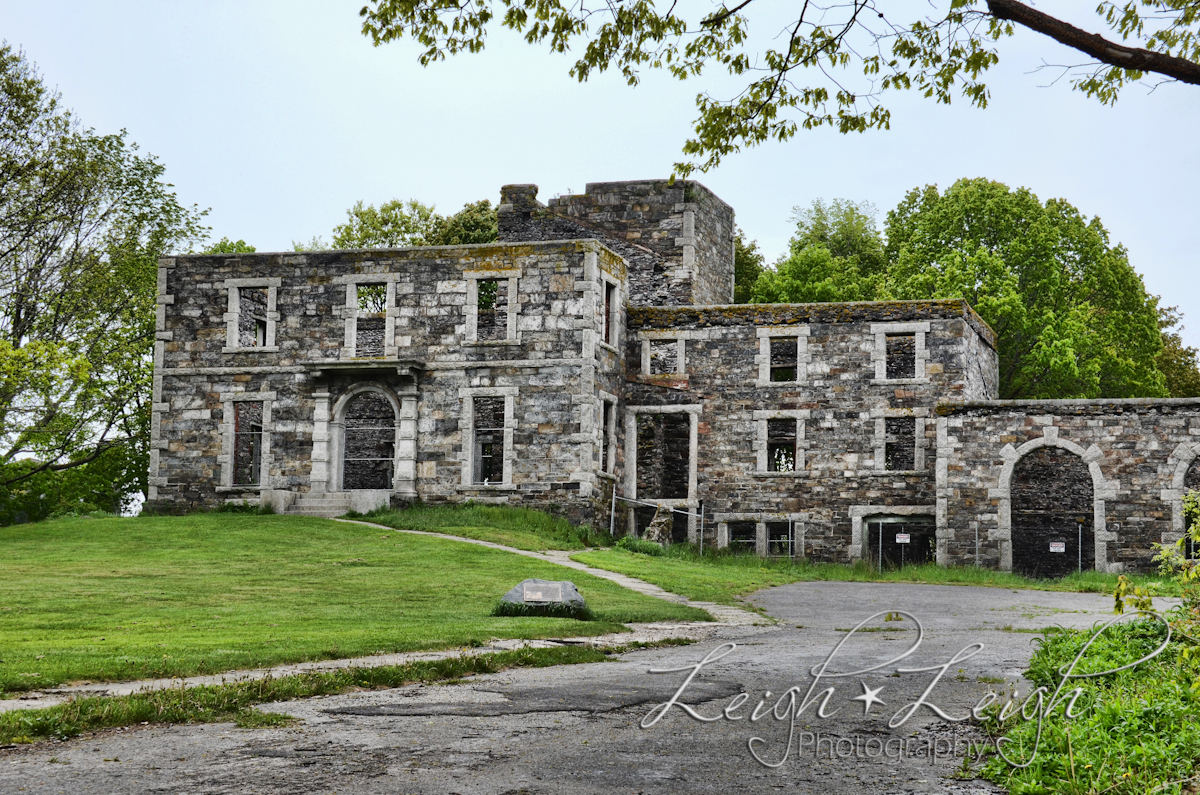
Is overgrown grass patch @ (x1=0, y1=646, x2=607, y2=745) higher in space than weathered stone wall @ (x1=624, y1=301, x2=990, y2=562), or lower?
lower

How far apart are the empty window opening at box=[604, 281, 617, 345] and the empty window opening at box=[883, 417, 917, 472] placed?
744cm

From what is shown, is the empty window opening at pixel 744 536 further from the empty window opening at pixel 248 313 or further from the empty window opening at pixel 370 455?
the empty window opening at pixel 248 313

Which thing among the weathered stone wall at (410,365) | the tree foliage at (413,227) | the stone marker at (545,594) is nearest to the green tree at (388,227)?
the tree foliage at (413,227)

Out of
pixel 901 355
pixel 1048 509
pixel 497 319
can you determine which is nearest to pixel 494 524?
pixel 497 319

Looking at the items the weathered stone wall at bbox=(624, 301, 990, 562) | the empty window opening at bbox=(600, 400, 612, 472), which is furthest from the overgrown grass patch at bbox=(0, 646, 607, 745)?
the weathered stone wall at bbox=(624, 301, 990, 562)

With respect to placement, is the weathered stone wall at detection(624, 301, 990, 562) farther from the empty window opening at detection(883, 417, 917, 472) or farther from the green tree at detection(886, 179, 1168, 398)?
the green tree at detection(886, 179, 1168, 398)

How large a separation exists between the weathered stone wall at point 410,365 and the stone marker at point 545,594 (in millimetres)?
15195

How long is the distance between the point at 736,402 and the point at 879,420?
3.75m

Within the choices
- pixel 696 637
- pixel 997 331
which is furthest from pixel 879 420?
pixel 696 637

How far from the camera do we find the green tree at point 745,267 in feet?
172

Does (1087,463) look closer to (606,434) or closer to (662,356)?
(662,356)

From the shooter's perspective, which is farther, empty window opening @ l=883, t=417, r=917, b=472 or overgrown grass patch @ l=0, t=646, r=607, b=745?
empty window opening @ l=883, t=417, r=917, b=472

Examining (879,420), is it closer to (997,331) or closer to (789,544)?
(789,544)

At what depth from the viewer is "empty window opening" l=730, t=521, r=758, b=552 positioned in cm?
3412
